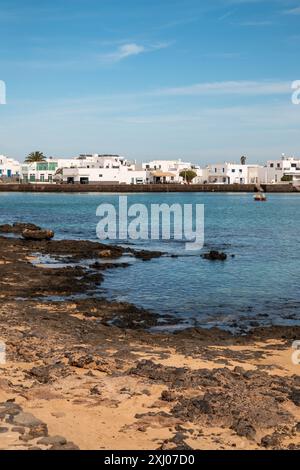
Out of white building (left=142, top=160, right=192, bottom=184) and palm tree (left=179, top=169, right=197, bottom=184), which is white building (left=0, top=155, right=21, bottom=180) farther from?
palm tree (left=179, top=169, right=197, bottom=184)

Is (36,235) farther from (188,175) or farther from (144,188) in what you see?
(188,175)

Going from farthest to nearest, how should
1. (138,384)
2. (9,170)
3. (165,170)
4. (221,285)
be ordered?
1. (165,170)
2. (9,170)
3. (221,285)
4. (138,384)

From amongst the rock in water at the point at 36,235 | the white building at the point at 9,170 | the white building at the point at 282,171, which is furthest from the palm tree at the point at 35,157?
the rock in water at the point at 36,235

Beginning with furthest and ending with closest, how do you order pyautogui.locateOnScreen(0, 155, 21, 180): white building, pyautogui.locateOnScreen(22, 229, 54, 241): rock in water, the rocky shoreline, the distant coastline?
pyautogui.locateOnScreen(0, 155, 21, 180): white building
the distant coastline
pyautogui.locateOnScreen(22, 229, 54, 241): rock in water
the rocky shoreline

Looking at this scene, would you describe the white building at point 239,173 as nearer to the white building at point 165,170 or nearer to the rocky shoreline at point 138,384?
the white building at point 165,170

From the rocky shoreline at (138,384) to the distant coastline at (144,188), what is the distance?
117328mm

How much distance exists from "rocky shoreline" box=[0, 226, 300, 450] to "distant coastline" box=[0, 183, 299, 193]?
385 feet

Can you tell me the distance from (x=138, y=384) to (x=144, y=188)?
12264cm

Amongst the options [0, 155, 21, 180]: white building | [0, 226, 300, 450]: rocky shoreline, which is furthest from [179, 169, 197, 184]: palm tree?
[0, 226, 300, 450]: rocky shoreline

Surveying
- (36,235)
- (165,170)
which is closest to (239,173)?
(165,170)

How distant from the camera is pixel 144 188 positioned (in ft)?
431

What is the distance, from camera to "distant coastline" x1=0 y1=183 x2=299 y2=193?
436 feet

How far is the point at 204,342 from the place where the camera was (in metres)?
13.1

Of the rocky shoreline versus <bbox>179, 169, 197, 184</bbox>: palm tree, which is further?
<bbox>179, 169, 197, 184</bbox>: palm tree
